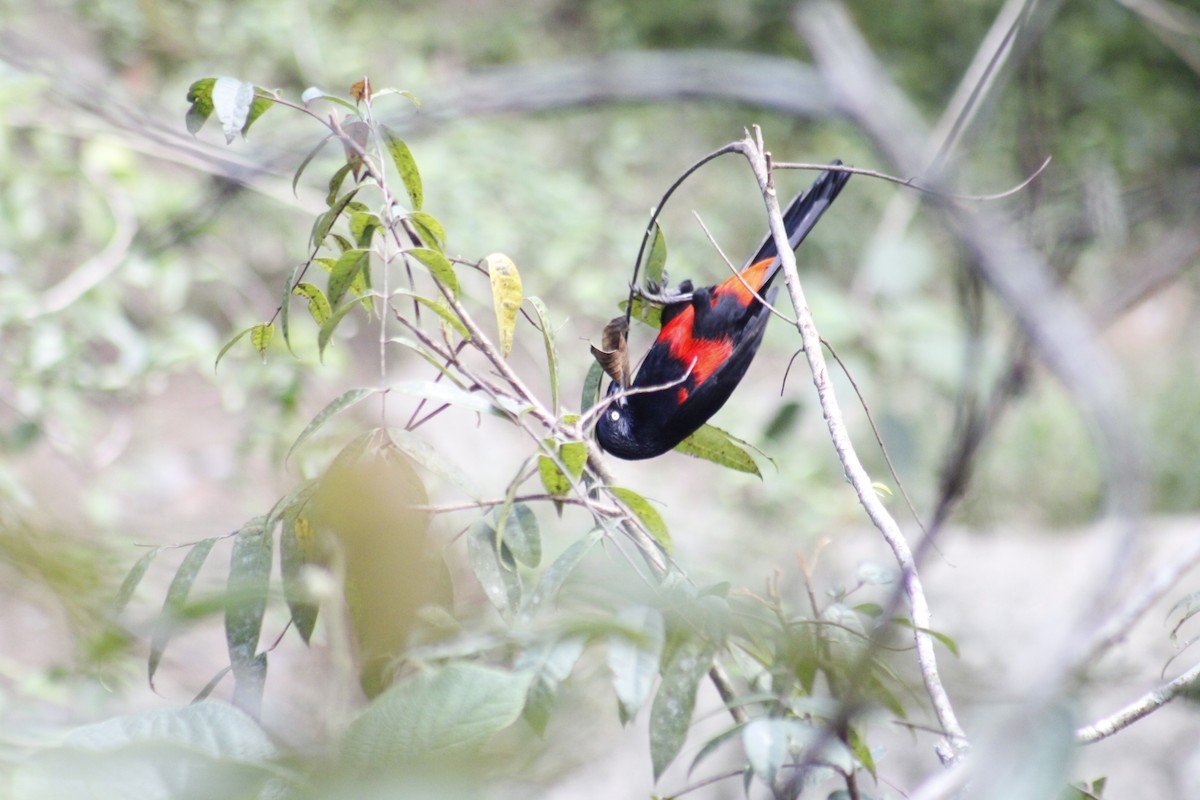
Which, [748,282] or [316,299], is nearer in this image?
[316,299]

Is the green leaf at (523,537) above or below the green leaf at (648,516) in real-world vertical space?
below

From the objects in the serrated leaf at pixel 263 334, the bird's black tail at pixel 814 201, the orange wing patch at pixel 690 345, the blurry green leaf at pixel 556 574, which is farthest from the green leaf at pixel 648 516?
the bird's black tail at pixel 814 201

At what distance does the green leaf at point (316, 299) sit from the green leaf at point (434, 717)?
547 millimetres

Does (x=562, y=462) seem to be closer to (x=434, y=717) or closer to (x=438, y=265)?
(x=438, y=265)

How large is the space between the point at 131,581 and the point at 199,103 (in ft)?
1.65

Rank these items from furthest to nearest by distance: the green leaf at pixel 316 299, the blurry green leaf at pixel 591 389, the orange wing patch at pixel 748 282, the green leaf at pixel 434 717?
1. the orange wing patch at pixel 748 282
2. the blurry green leaf at pixel 591 389
3. the green leaf at pixel 316 299
4. the green leaf at pixel 434 717

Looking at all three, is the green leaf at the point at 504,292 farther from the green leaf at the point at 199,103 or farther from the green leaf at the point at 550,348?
the green leaf at the point at 199,103

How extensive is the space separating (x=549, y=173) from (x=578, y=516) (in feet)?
7.32

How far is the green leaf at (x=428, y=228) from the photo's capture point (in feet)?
2.97

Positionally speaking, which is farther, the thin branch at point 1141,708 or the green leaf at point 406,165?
the green leaf at point 406,165

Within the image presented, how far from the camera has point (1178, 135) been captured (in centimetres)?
566

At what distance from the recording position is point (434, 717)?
480mm

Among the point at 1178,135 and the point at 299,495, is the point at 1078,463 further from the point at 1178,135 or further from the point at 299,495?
the point at 299,495

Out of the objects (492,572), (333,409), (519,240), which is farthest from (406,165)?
(519,240)
